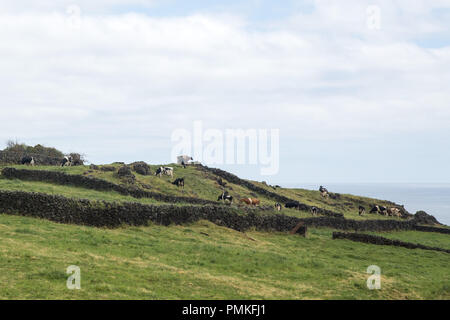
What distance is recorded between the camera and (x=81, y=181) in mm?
47812

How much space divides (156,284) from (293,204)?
4392cm

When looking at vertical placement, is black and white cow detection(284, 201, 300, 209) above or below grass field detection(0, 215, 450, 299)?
above

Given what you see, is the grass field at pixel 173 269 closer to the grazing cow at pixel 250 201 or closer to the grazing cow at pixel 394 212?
the grazing cow at pixel 250 201

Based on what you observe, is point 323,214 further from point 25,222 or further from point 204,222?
point 25,222

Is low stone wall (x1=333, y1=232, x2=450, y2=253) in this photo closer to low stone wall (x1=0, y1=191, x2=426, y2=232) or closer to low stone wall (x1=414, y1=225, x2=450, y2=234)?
low stone wall (x1=0, y1=191, x2=426, y2=232)

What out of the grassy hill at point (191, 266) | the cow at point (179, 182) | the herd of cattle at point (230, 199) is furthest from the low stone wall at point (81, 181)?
the grassy hill at point (191, 266)

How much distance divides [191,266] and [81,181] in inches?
1157

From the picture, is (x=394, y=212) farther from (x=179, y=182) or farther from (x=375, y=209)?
(x=179, y=182)

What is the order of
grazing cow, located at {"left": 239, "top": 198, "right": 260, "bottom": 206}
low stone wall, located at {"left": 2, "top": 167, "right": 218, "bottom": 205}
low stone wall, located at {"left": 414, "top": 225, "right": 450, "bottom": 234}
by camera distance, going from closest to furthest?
low stone wall, located at {"left": 2, "top": 167, "right": 218, "bottom": 205}, grazing cow, located at {"left": 239, "top": 198, "right": 260, "bottom": 206}, low stone wall, located at {"left": 414, "top": 225, "right": 450, "bottom": 234}

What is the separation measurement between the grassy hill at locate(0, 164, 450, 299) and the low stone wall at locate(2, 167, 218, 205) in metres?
11.2

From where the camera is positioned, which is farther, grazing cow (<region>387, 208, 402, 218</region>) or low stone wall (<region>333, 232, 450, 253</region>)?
grazing cow (<region>387, 208, 402, 218</region>)

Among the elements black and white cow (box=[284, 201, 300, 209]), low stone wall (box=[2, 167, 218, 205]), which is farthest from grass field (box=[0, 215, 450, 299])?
black and white cow (box=[284, 201, 300, 209])

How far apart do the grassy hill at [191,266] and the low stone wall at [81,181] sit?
11.2 metres

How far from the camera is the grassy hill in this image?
54.4 feet
